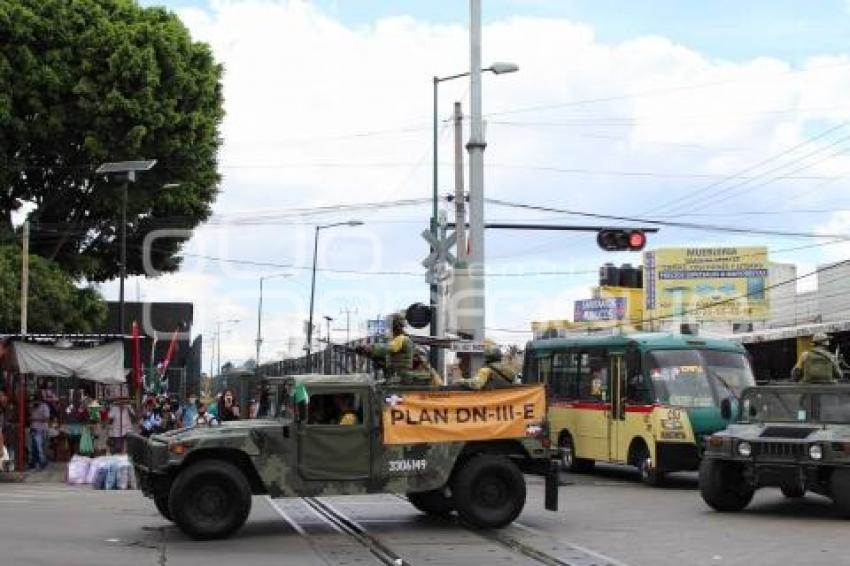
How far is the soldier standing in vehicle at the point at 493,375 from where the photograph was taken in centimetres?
1388

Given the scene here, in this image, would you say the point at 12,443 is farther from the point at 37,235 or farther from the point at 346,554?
the point at 346,554

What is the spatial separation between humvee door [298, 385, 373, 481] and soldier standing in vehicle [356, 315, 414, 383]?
34.0 inches

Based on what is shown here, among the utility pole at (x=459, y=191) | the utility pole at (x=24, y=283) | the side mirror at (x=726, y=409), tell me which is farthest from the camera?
the utility pole at (x=24, y=283)

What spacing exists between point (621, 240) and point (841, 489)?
12.5m

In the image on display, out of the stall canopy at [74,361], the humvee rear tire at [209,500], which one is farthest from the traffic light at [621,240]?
the humvee rear tire at [209,500]

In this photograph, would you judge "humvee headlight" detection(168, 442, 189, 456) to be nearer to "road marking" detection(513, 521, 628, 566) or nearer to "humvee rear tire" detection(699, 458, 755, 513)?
"road marking" detection(513, 521, 628, 566)

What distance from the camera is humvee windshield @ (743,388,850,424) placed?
1437 cm

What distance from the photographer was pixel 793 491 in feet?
48.4

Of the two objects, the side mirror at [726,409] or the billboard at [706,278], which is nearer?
the side mirror at [726,409]

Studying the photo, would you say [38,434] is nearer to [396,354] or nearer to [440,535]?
[396,354]

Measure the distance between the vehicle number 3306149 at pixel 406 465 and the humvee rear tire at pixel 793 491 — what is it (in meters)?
4.65

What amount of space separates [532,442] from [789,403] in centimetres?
381

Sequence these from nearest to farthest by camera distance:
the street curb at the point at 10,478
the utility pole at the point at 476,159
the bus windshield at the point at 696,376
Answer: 1. the bus windshield at the point at 696,376
2. the street curb at the point at 10,478
3. the utility pole at the point at 476,159

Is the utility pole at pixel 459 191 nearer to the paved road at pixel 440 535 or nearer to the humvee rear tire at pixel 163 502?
the paved road at pixel 440 535
